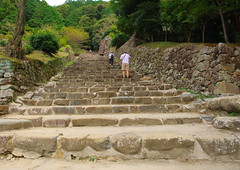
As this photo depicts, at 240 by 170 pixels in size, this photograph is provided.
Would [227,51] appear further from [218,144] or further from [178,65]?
[218,144]

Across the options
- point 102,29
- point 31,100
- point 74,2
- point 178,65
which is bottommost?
point 31,100

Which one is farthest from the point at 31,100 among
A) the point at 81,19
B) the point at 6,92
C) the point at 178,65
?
the point at 81,19

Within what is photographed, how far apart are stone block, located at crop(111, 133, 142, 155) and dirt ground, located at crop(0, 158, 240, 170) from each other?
13 centimetres

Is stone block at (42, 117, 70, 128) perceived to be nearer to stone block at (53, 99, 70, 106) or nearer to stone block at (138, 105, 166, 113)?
stone block at (53, 99, 70, 106)

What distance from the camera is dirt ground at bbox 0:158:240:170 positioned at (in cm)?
174

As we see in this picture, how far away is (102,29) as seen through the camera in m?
34.6

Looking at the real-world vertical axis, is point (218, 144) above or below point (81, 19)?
below

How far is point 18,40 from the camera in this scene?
556 cm

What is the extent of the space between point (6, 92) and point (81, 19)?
128ft

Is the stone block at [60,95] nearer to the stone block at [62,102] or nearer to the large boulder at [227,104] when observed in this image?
the stone block at [62,102]

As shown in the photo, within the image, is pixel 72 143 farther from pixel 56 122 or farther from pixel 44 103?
pixel 44 103

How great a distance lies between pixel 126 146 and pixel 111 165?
297mm

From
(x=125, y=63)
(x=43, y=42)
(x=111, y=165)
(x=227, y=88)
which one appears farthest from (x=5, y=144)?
(x=43, y=42)

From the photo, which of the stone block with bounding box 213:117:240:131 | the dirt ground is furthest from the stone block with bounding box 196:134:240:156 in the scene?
the stone block with bounding box 213:117:240:131
